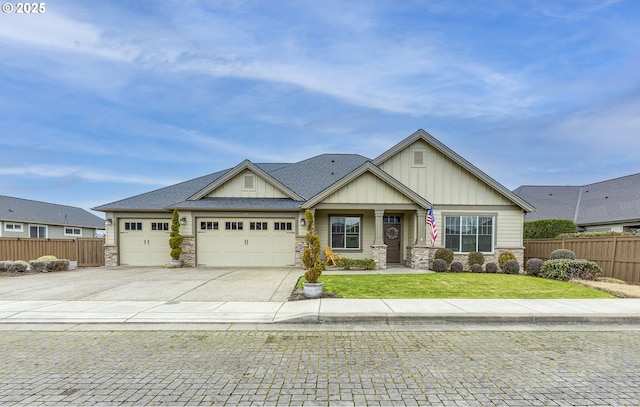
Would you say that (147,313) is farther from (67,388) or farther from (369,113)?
(369,113)

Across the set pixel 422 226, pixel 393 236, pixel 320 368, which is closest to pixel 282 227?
pixel 393 236

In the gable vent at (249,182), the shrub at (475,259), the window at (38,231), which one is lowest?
the window at (38,231)

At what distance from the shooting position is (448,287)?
10.6m

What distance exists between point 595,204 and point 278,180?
83.0ft

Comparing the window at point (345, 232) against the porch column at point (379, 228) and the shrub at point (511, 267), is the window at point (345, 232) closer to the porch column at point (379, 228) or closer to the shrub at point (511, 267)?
the porch column at point (379, 228)

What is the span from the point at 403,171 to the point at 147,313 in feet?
42.7

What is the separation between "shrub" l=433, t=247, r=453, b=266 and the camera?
49.7ft

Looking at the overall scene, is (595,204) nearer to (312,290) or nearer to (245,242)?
(245,242)

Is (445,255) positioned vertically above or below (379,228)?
below

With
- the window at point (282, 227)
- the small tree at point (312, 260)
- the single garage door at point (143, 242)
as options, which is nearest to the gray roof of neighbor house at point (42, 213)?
the single garage door at point (143, 242)

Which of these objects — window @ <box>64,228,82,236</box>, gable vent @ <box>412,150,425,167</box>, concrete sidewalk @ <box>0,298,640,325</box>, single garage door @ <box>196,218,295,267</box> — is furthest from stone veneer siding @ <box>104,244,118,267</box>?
window @ <box>64,228,82,236</box>

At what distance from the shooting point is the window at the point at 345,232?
16734mm

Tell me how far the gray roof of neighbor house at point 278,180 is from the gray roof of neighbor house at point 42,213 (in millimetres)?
19069

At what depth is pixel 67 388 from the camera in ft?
12.6
